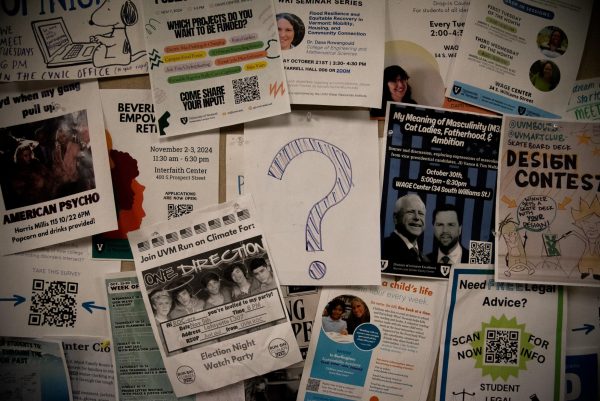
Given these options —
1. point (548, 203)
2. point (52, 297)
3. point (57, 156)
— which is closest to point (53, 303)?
point (52, 297)

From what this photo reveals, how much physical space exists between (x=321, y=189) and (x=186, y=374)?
1.22 feet

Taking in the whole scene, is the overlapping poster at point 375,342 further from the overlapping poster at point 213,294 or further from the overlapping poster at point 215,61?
the overlapping poster at point 215,61

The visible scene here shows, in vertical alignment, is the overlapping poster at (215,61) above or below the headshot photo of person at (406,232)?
above

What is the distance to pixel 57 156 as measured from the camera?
0.74 meters

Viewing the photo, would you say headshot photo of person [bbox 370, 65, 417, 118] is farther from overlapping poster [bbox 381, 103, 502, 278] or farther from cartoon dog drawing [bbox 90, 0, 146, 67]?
cartoon dog drawing [bbox 90, 0, 146, 67]

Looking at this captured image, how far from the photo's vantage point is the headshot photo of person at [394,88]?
2.40 feet

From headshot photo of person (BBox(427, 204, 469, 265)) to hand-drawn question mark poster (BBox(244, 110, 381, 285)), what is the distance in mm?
97

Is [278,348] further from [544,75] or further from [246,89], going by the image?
[544,75]

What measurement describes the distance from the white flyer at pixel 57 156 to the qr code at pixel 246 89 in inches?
8.6

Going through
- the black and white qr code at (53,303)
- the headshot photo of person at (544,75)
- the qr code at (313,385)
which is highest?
the headshot photo of person at (544,75)

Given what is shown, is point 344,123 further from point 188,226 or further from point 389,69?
point 188,226

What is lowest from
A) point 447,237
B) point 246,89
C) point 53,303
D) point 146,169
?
point 53,303

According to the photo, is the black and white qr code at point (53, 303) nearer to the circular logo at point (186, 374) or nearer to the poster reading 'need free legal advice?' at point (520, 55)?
the circular logo at point (186, 374)

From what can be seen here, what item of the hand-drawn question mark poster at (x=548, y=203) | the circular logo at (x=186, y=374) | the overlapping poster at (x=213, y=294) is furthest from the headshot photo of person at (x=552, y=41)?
the circular logo at (x=186, y=374)
